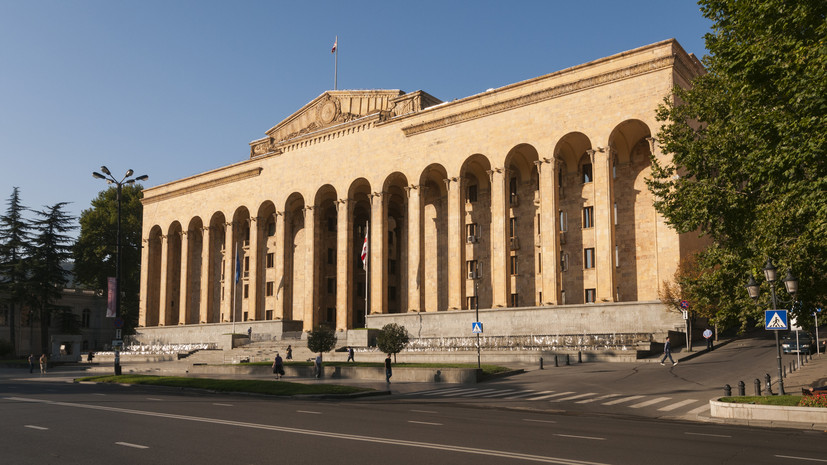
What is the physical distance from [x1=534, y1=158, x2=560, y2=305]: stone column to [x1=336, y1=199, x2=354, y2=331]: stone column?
1811 centimetres

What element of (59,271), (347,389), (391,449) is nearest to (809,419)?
(391,449)

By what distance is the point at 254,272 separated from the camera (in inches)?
2549

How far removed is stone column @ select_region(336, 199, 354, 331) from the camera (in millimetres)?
56500

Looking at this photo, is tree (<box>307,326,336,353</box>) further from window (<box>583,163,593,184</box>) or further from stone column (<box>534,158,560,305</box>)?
window (<box>583,163,593,184</box>)

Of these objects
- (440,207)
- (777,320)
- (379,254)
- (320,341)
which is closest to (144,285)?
(379,254)

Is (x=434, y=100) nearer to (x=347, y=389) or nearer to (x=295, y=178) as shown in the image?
(x=295, y=178)

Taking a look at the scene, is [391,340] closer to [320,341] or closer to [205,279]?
[320,341]

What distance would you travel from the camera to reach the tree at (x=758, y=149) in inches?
670

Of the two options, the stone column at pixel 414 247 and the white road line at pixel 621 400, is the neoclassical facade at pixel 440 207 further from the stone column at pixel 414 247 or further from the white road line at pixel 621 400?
the white road line at pixel 621 400

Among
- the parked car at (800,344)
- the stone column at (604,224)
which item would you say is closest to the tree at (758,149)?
the parked car at (800,344)

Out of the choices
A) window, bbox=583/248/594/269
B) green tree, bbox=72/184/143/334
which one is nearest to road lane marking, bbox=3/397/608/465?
window, bbox=583/248/594/269

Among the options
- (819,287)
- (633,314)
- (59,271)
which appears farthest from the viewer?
(59,271)

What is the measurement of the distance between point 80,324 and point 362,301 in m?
40.7

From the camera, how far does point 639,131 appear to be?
4503 centimetres
